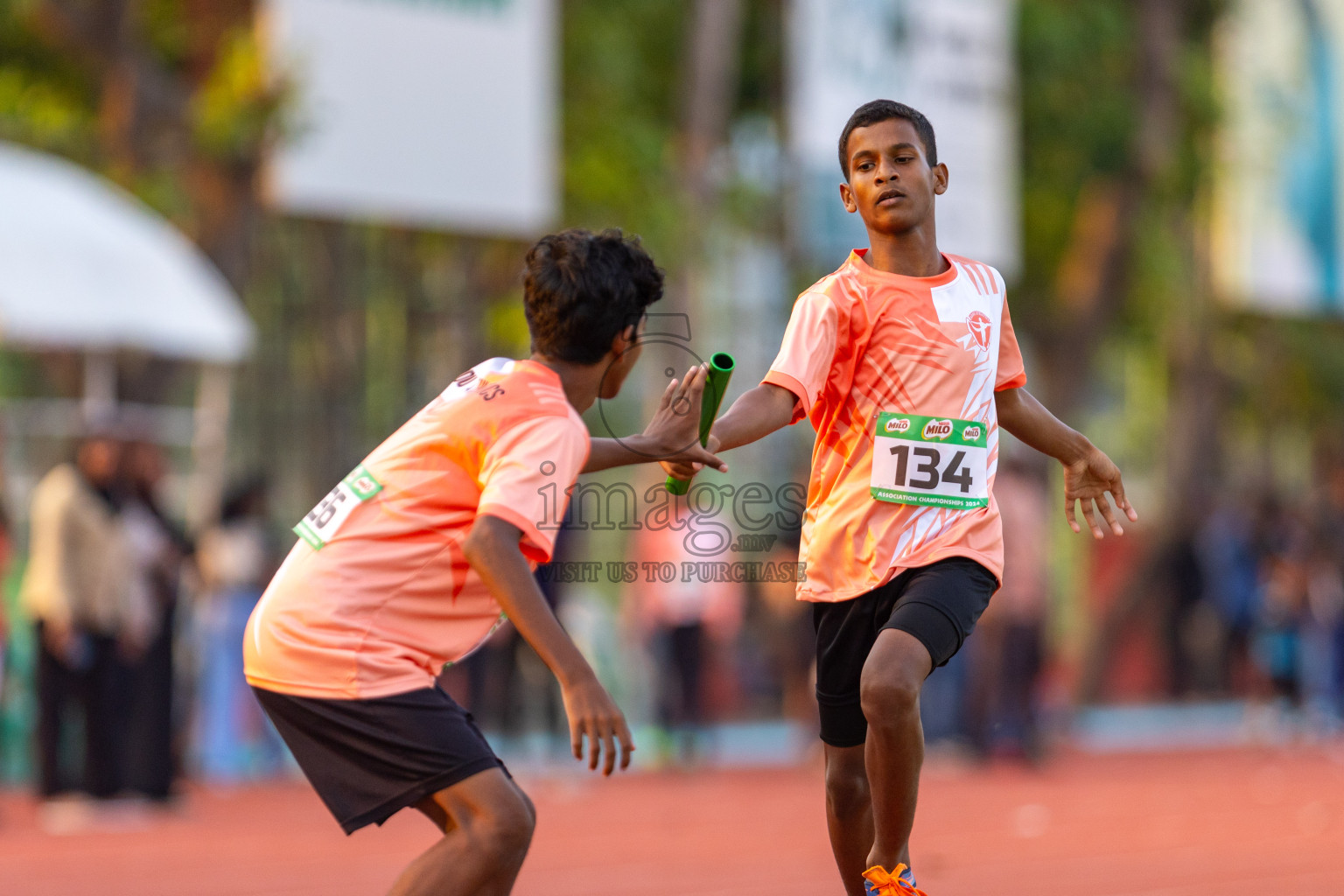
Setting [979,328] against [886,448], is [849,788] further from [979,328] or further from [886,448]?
[979,328]

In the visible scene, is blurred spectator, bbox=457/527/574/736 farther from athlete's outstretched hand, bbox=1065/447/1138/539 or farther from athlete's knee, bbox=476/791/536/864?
athlete's knee, bbox=476/791/536/864

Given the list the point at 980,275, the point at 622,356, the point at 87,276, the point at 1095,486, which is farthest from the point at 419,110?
the point at 622,356

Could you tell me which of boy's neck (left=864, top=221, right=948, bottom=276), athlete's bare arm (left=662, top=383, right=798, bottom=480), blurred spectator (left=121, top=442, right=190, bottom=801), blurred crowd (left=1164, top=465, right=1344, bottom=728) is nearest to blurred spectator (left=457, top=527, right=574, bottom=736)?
blurred spectator (left=121, top=442, right=190, bottom=801)

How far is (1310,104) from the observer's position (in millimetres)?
19531

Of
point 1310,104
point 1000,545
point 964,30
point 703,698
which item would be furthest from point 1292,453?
point 1000,545

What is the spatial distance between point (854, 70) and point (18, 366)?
26.8 feet

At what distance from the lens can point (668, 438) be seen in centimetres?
450

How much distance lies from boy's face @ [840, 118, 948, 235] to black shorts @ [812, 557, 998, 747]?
0.89m

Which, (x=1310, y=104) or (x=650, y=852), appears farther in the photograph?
(x=1310, y=104)

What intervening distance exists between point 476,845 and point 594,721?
0.41 meters

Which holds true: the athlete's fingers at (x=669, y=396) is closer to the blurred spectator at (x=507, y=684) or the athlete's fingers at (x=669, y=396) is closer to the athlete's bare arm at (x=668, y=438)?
the athlete's bare arm at (x=668, y=438)

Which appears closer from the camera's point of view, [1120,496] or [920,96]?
[1120,496]

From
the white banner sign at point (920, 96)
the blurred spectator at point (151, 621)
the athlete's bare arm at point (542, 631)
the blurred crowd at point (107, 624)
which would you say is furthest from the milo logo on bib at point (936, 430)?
the white banner sign at point (920, 96)

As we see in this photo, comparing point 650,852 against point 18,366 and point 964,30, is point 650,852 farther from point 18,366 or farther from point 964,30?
point 18,366
